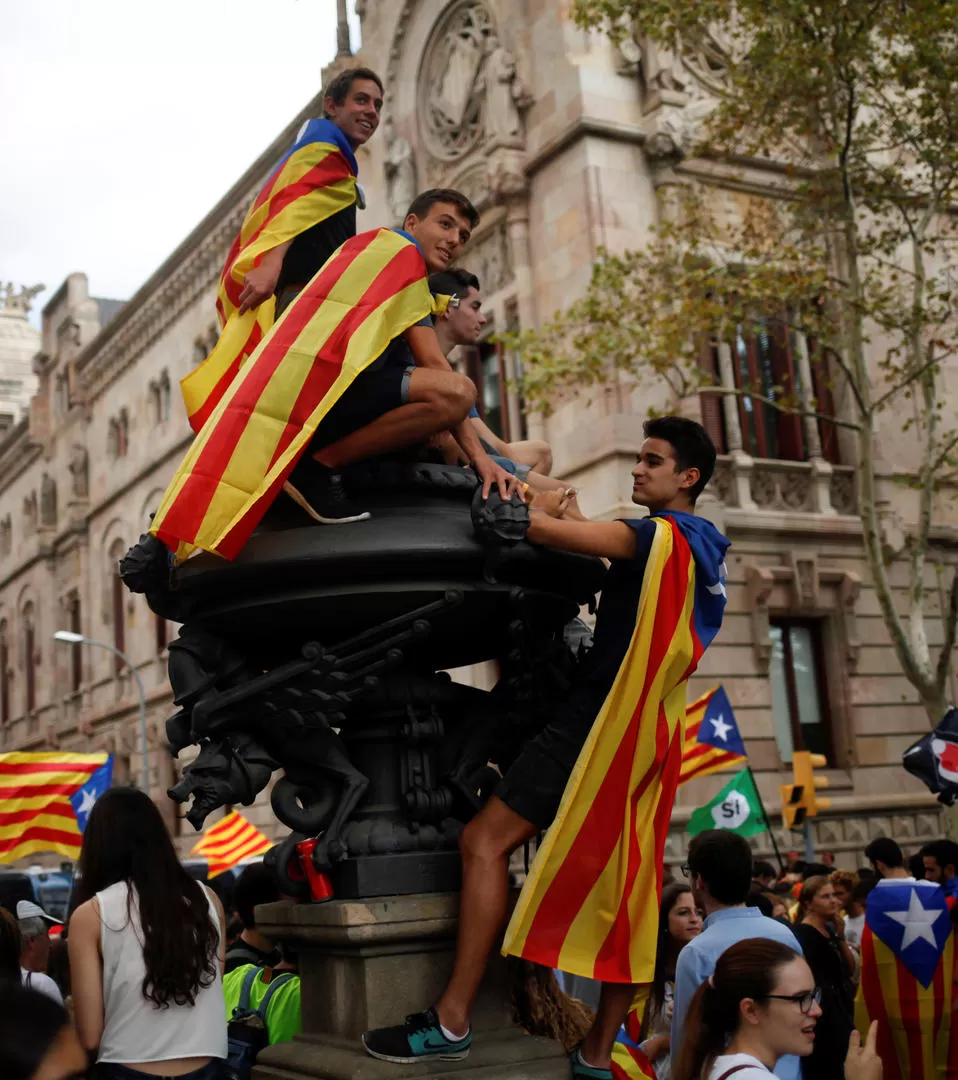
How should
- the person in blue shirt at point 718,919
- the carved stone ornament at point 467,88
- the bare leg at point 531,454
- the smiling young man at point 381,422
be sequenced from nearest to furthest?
the smiling young man at point 381,422, the person in blue shirt at point 718,919, the bare leg at point 531,454, the carved stone ornament at point 467,88

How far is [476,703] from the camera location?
4.05 meters

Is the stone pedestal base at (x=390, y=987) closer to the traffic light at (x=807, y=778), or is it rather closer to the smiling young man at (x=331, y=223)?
the smiling young man at (x=331, y=223)

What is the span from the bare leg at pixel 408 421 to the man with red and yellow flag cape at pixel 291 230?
0.59 meters

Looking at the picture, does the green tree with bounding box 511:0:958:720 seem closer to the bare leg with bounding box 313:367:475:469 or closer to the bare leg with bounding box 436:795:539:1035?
the bare leg with bounding box 313:367:475:469

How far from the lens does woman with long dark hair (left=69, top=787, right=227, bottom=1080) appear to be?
3.60 meters

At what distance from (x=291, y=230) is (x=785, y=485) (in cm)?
1686

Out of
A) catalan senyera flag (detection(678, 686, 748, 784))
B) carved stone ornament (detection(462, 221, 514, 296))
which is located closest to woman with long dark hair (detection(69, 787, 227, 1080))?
catalan senyera flag (detection(678, 686, 748, 784))

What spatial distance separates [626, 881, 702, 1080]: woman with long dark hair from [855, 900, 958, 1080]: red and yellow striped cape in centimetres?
95

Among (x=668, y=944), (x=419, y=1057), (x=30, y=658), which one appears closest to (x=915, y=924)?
(x=668, y=944)

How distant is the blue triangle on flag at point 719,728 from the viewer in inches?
519

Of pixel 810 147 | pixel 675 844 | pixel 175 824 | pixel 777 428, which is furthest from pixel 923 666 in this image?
pixel 175 824

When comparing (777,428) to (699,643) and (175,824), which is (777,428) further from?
(175,824)

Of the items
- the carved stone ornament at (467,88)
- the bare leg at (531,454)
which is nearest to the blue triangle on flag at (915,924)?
the bare leg at (531,454)

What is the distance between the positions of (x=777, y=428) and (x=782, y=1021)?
1828 centimetres
